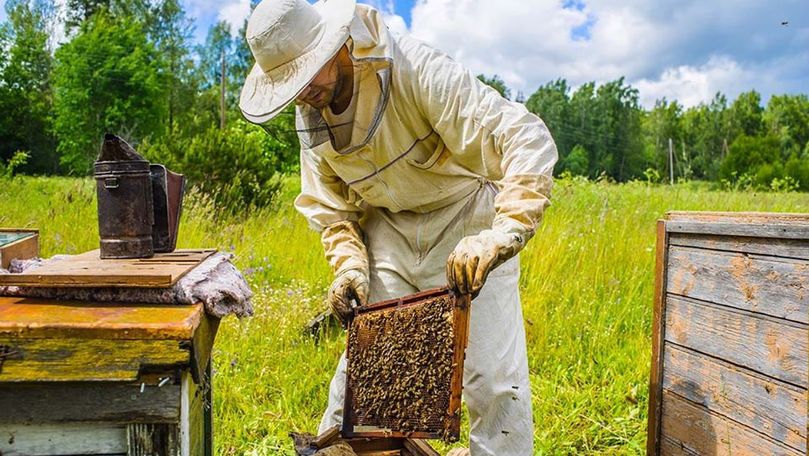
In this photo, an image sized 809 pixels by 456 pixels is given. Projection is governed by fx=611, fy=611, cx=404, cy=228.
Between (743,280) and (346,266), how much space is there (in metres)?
1.37

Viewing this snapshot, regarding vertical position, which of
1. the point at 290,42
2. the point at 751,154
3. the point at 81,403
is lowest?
the point at 81,403

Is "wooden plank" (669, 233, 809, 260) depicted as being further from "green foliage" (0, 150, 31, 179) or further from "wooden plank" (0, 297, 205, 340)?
"green foliage" (0, 150, 31, 179)

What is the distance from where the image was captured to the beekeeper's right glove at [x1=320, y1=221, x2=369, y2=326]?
85.4 inches

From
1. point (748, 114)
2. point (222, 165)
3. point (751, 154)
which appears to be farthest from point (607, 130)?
point (222, 165)

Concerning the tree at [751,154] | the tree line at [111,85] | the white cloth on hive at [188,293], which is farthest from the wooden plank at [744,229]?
the tree at [751,154]

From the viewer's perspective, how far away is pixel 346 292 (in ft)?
7.22

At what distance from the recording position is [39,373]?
126 cm

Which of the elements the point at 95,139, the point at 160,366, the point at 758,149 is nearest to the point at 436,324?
the point at 160,366

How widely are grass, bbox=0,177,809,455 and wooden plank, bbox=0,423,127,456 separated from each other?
1642mm

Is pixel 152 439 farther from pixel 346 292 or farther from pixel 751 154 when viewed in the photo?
pixel 751 154

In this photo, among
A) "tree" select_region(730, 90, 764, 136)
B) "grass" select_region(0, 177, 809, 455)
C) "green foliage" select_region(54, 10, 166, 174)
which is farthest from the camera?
"tree" select_region(730, 90, 764, 136)

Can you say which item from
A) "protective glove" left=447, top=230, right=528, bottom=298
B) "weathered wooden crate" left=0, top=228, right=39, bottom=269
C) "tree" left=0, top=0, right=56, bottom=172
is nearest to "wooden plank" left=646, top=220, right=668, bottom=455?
"protective glove" left=447, top=230, right=528, bottom=298

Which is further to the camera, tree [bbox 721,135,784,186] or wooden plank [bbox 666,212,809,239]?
tree [bbox 721,135,784,186]

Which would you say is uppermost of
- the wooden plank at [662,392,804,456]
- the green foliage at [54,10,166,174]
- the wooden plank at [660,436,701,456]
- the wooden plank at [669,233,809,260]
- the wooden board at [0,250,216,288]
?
the green foliage at [54,10,166,174]
